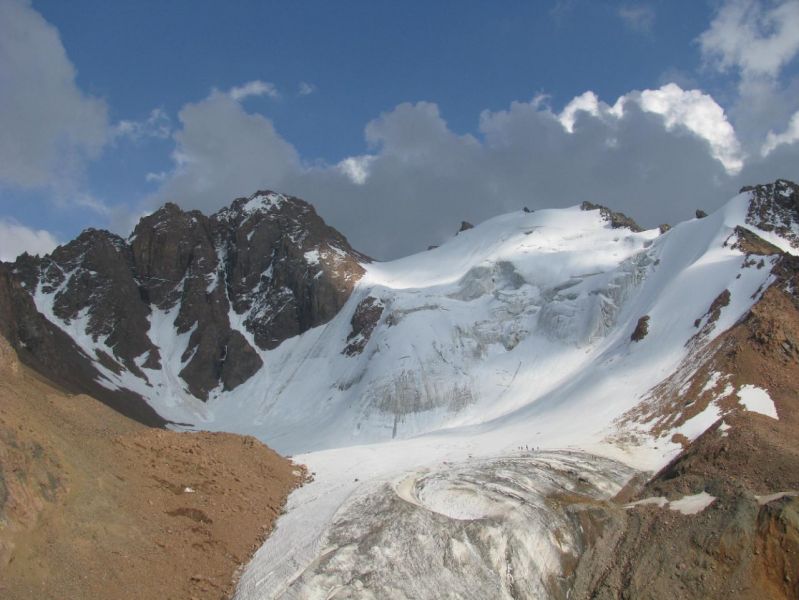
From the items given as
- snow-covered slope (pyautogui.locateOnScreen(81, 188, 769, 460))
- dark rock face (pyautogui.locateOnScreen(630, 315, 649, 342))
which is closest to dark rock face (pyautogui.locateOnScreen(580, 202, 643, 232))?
snow-covered slope (pyautogui.locateOnScreen(81, 188, 769, 460))

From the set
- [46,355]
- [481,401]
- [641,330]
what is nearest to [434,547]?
[641,330]

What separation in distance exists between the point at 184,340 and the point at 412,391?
54210 millimetres

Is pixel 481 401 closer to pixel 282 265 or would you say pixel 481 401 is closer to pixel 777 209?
pixel 777 209

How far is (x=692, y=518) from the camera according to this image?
2328cm

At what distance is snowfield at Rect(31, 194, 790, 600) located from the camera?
23.7 metres

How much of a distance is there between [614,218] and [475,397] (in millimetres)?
48877

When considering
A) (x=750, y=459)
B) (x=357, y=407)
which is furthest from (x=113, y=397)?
(x=750, y=459)

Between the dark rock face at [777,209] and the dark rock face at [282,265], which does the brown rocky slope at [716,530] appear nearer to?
the dark rock face at [777,209]

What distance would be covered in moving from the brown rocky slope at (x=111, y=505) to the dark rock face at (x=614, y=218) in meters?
94.7

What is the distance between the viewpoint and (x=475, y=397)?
86.7 meters

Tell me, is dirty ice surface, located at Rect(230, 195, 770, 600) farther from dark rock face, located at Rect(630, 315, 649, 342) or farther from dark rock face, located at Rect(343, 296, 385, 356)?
dark rock face, located at Rect(343, 296, 385, 356)

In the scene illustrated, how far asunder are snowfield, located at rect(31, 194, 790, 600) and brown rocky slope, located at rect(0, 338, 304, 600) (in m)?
1.79

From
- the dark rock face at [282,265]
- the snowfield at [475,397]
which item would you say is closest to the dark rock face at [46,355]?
the snowfield at [475,397]

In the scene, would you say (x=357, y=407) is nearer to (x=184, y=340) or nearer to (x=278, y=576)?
(x=184, y=340)
